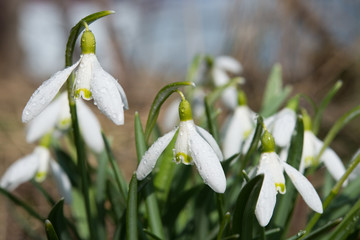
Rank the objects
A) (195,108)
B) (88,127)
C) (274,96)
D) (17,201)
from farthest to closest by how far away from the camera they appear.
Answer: (195,108) → (274,96) → (88,127) → (17,201)

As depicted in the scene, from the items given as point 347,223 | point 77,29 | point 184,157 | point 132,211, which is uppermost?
point 77,29

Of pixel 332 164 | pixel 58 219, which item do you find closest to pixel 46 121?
pixel 58 219

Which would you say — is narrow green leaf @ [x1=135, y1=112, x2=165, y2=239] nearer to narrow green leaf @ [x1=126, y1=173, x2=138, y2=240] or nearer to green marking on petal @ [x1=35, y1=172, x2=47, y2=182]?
narrow green leaf @ [x1=126, y1=173, x2=138, y2=240]

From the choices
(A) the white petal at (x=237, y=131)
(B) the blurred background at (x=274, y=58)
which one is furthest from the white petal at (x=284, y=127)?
(B) the blurred background at (x=274, y=58)

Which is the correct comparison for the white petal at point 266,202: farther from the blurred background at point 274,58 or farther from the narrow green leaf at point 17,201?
the blurred background at point 274,58

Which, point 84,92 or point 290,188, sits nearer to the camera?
point 84,92

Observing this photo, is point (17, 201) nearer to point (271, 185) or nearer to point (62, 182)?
point (62, 182)
